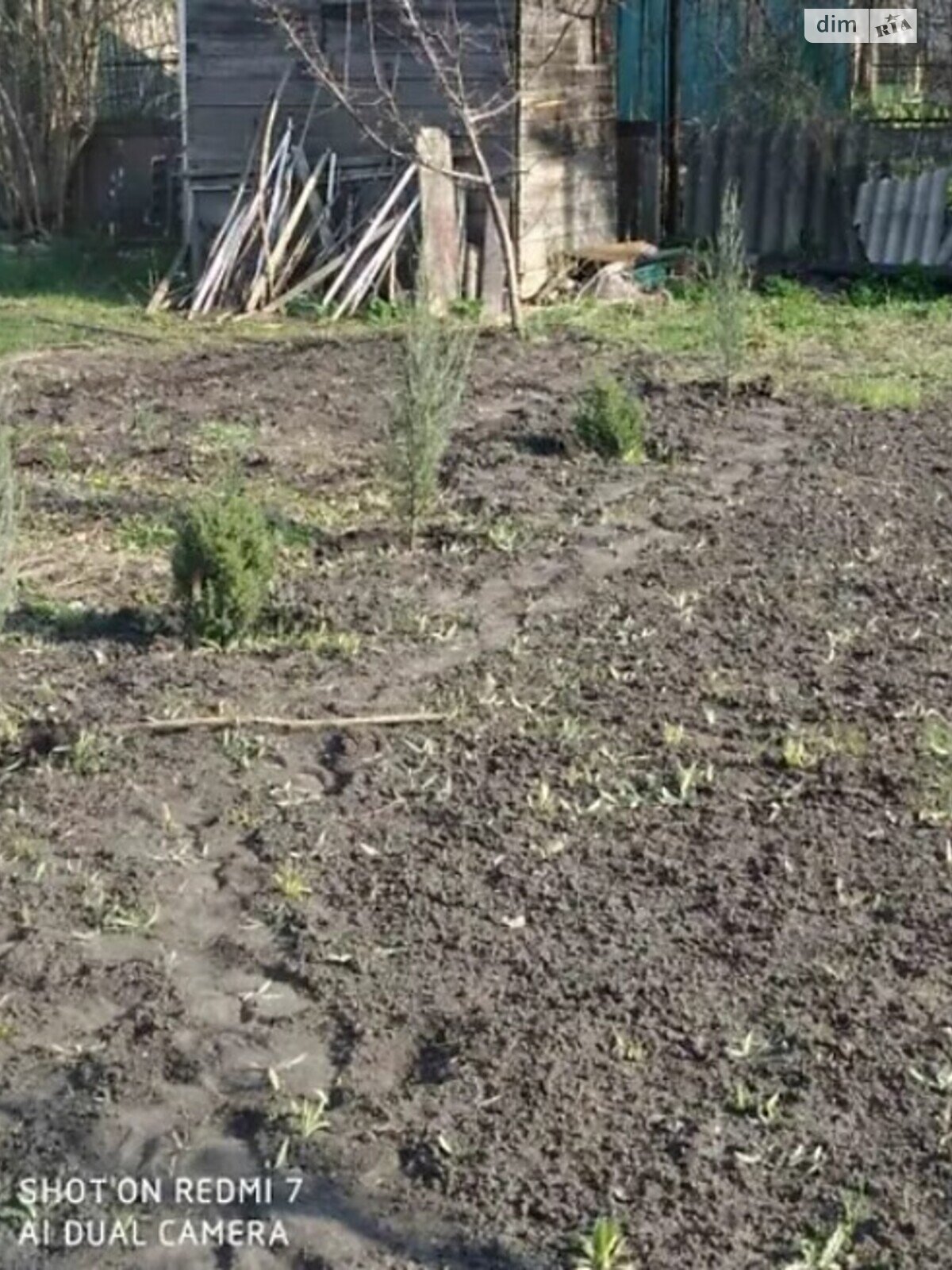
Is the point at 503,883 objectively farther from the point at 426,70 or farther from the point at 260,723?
the point at 426,70

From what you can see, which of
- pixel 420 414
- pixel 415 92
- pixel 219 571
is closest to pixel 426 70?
pixel 415 92

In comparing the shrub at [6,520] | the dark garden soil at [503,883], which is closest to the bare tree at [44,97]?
the dark garden soil at [503,883]

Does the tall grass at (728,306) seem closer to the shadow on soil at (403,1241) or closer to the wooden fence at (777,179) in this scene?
the wooden fence at (777,179)

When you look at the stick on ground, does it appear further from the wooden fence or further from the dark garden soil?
the wooden fence

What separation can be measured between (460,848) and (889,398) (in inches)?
236

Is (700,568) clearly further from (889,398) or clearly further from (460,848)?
(889,398)

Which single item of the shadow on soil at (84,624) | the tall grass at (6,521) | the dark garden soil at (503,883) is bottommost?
the dark garden soil at (503,883)

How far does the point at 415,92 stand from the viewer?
14.0 meters

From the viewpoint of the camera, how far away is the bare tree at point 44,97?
16.7m

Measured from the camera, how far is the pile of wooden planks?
44.5ft

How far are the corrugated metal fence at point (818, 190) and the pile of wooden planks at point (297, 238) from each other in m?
3.03

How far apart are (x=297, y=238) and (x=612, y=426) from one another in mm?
5768

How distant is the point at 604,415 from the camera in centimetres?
887

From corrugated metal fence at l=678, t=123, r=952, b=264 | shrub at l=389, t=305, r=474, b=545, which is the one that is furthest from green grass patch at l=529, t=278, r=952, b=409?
shrub at l=389, t=305, r=474, b=545
